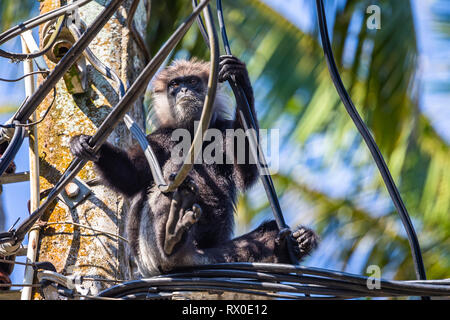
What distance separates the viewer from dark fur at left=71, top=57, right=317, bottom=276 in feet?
12.0

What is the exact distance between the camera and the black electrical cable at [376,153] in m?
2.74

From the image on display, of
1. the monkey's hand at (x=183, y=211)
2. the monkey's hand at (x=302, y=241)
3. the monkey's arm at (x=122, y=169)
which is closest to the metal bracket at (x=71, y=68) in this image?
the monkey's arm at (x=122, y=169)

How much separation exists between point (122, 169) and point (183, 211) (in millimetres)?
1227

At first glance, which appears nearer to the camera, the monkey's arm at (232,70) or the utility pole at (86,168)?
the monkey's arm at (232,70)

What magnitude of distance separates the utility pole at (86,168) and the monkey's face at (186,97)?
11.7 inches

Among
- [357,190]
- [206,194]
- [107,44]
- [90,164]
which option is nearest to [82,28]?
[107,44]

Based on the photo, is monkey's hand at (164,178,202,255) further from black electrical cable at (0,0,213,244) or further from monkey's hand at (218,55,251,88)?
monkey's hand at (218,55,251,88)

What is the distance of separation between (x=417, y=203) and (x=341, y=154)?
0.83m

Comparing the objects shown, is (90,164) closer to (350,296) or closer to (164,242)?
(164,242)

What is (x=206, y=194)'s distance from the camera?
4195mm

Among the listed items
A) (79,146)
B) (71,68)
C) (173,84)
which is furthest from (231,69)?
(173,84)

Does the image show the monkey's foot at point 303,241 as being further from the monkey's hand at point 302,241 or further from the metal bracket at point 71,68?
the metal bracket at point 71,68

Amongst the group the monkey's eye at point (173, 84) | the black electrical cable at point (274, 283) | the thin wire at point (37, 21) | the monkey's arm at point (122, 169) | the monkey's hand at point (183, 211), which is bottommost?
the black electrical cable at point (274, 283)

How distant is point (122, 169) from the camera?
4062 mm
